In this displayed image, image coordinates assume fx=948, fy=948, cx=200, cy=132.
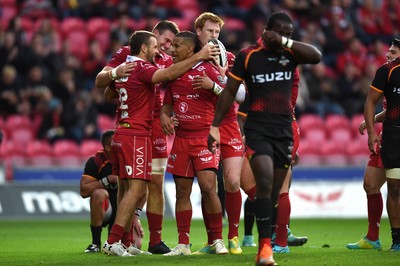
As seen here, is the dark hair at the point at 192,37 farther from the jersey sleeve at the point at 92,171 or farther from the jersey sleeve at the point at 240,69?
the jersey sleeve at the point at 92,171

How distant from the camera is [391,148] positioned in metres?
10.9

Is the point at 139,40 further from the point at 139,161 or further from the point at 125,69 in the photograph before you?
the point at 139,161

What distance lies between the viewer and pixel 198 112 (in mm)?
10695

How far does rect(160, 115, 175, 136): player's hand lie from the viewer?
10.5 metres

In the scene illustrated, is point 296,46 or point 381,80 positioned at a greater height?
point 296,46

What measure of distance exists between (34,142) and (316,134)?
6.56 m

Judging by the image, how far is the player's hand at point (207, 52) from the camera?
33.3ft

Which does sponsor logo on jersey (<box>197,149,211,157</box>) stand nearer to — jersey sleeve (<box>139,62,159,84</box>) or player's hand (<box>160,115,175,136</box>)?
player's hand (<box>160,115,175,136</box>)

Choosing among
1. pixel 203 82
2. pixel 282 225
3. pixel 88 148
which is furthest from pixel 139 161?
pixel 88 148

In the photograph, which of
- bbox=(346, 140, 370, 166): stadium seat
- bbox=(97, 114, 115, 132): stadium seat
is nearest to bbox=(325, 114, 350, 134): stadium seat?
bbox=(346, 140, 370, 166): stadium seat

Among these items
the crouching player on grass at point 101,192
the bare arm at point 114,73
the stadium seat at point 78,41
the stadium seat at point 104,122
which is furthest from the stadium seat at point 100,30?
the bare arm at point 114,73

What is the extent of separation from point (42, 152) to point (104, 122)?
6.03ft

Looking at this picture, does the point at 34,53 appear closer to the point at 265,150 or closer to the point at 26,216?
the point at 26,216

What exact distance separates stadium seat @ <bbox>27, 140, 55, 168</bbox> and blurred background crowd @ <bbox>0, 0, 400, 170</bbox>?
35 cm
